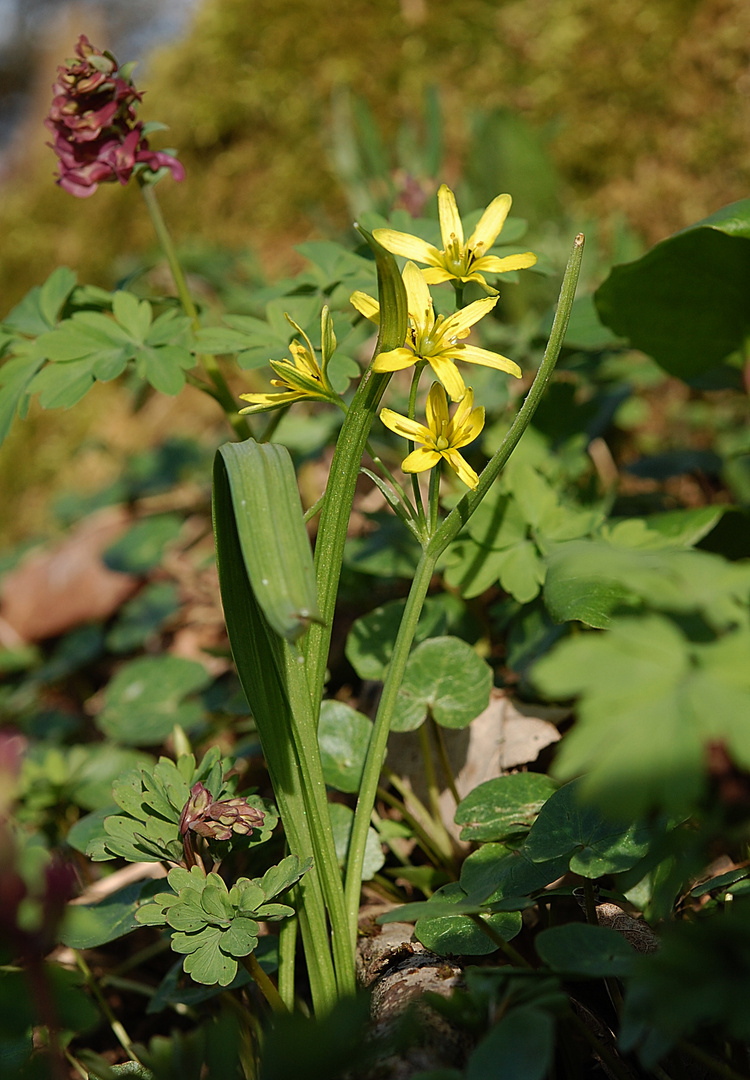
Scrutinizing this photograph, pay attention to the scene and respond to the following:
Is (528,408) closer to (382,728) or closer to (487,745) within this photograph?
(382,728)

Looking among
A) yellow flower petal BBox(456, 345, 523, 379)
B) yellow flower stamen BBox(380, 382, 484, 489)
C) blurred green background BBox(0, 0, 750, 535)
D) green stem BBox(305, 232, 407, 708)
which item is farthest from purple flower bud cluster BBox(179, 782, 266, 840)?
blurred green background BBox(0, 0, 750, 535)

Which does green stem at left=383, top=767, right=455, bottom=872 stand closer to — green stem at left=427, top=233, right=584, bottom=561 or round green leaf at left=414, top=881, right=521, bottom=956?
round green leaf at left=414, top=881, right=521, bottom=956

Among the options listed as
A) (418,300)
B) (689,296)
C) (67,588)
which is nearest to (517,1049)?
(418,300)

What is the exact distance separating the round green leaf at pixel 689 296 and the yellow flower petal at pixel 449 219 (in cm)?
A: 53

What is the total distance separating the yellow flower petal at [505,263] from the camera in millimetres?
1006

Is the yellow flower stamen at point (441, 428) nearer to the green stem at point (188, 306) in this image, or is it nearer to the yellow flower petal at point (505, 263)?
the yellow flower petal at point (505, 263)

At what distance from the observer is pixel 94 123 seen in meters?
1.30

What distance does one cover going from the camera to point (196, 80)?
156 inches

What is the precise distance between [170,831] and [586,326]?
1.37m

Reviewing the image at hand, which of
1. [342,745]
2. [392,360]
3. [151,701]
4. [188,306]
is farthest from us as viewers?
[151,701]

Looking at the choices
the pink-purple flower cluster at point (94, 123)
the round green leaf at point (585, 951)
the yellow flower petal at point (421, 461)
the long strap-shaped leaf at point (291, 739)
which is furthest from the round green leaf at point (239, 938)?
the pink-purple flower cluster at point (94, 123)

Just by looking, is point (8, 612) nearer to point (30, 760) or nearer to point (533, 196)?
point (30, 760)

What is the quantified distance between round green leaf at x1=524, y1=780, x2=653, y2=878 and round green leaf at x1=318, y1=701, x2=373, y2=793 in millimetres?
346

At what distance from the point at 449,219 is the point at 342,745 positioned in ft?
2.67
